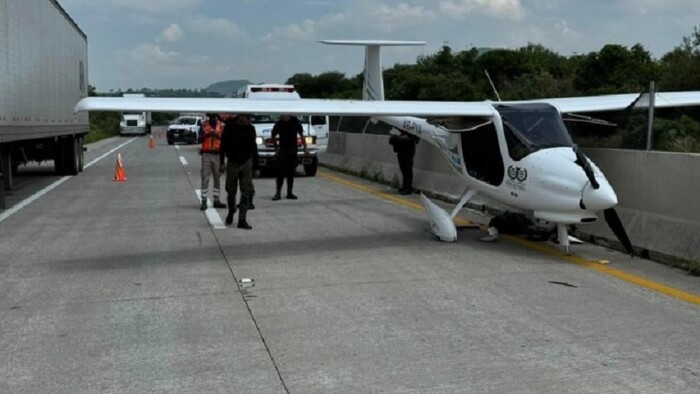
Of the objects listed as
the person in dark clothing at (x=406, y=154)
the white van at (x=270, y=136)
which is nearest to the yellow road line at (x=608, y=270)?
the person in dark clothing at (x=406, y=154)

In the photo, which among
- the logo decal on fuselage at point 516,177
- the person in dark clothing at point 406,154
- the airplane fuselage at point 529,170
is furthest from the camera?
the person in dark clothing at point 406,154

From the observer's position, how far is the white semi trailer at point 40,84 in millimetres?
14438

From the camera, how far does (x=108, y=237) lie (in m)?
11.3

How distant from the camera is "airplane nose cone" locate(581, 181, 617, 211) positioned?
27.7 ft

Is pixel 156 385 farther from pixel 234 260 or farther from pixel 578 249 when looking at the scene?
pixel 578 249

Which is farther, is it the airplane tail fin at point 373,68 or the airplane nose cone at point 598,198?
the airplane tail fin at point 373,68

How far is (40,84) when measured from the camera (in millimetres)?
17641

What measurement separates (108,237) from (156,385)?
22.3 feet

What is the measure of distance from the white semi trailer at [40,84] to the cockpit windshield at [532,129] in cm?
946

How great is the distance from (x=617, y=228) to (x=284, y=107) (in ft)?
14.6

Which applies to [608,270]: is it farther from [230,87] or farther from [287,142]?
[230,87]

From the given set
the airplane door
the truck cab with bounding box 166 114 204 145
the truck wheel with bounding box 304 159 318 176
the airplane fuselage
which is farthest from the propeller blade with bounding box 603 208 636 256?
the truck cab with bounding box 166 114 204 145

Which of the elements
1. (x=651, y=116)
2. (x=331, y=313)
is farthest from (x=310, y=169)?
(x=331, y=313)

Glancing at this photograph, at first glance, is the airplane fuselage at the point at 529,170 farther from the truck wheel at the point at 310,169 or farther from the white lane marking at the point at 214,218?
the truck wheel at the point at 310,169
